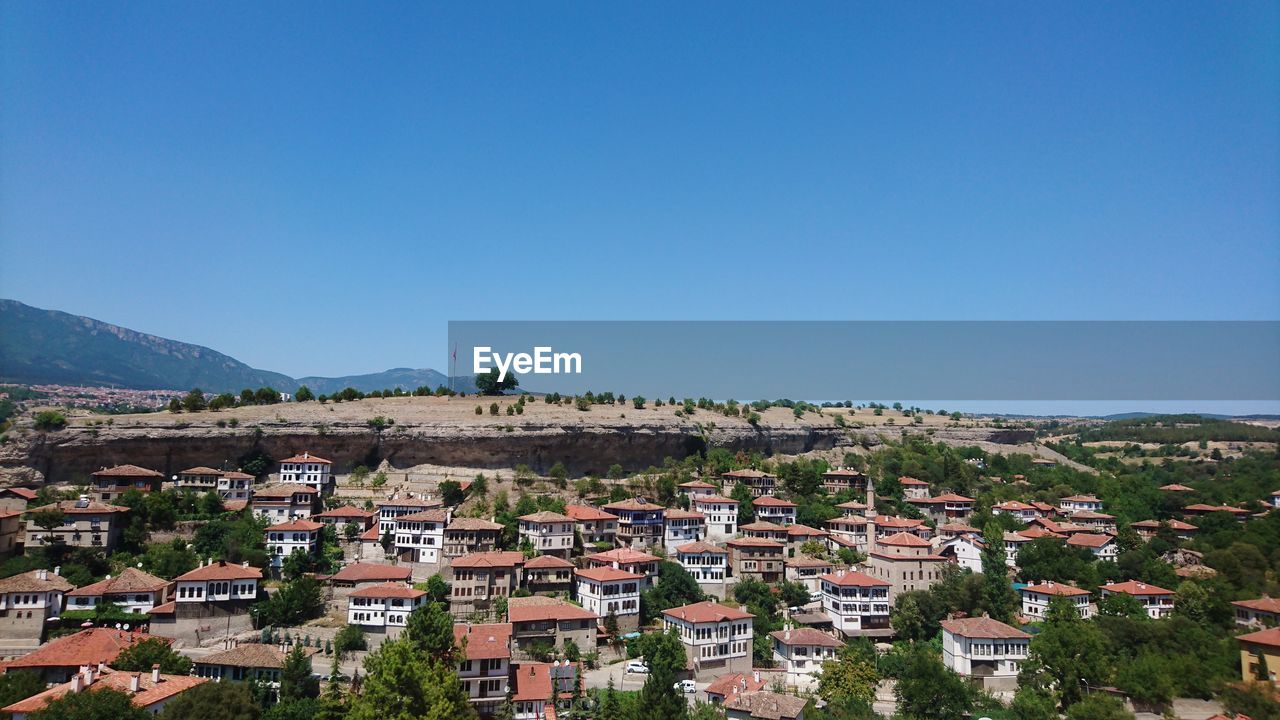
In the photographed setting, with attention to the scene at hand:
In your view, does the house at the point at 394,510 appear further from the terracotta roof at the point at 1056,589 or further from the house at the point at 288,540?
the terracotta roof at the point at 1056,589

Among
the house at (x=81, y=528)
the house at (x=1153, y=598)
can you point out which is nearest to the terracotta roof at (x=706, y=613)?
the house at (x=1153, y=598)

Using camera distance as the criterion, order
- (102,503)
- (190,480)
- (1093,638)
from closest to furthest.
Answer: (1093,638), (102,503), (190,480)

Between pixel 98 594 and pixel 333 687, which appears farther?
pixel 98 594

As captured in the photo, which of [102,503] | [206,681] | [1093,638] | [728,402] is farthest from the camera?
[728,402]

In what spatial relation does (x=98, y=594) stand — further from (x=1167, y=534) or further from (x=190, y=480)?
(x=1167, y=534)

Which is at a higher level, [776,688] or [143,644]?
[143,644]

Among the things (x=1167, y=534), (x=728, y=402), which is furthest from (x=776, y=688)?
(x=728, y=402)
